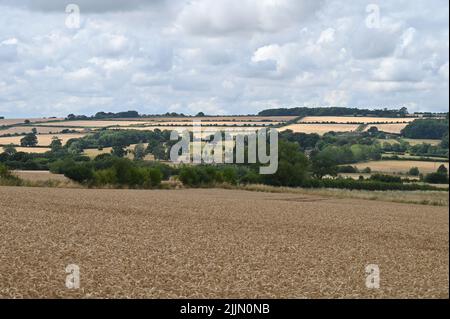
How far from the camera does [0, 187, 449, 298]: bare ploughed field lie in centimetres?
1516

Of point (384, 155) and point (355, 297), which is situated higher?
point (384, 155)

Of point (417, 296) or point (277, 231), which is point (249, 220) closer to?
point (277, 231)

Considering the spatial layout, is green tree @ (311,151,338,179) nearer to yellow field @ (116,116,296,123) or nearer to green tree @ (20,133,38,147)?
green tree @ (20,133,38,147)

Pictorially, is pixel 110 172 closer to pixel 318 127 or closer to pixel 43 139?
pixel 43 139

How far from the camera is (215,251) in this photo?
2197 cm

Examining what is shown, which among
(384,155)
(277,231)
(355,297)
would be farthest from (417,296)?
(384,155)

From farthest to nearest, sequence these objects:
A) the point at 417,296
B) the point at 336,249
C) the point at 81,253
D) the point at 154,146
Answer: the point at 154,146 < the point at 336,249 < the point at 81,253 < the point at 417,296

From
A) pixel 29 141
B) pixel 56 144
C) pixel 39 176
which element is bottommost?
pixel 39 176

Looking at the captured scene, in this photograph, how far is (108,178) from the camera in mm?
62031

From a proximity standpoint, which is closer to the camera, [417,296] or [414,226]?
[417,296]

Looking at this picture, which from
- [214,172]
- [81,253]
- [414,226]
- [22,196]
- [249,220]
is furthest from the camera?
[214,172]

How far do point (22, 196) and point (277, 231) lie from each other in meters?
21.9

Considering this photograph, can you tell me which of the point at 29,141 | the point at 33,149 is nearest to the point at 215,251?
the point at 33,149

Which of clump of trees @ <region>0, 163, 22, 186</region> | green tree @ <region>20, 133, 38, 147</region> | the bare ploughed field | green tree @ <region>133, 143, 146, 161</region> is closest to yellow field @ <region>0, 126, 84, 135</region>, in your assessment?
green tree @ <region>20, 133, 38, 147</region>
